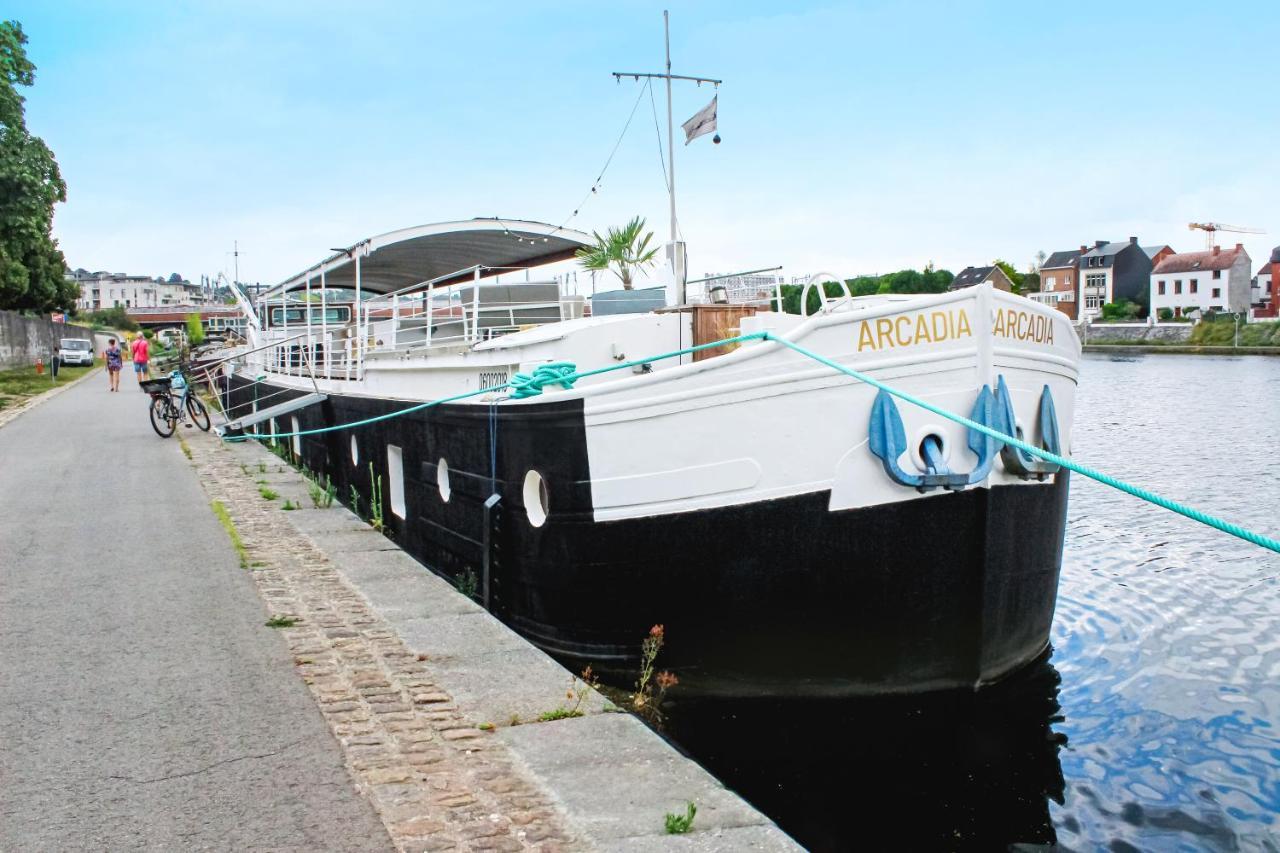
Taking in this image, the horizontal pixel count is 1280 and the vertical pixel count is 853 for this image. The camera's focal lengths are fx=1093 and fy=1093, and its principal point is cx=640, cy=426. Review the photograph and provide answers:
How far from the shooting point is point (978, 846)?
5.88 meters

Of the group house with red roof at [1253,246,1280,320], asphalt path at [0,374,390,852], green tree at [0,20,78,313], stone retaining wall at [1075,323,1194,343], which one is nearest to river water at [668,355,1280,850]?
asphalt path at [0,374,390,852]

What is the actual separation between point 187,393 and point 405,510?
35.4ft

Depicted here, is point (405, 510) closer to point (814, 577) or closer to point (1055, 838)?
point (814, 577)

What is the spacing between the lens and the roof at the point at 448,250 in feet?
39.1

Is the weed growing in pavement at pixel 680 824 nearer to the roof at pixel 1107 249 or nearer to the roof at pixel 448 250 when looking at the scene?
the roof at pixel 448 250

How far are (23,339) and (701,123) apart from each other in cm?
4843

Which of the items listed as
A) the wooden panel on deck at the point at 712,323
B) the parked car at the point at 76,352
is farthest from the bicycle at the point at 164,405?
the parked car at the point at 76,352

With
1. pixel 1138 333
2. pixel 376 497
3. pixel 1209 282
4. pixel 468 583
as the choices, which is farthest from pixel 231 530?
pixel 1209 282

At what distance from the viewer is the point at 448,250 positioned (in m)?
13.7

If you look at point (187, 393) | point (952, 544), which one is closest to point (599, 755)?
point (952, 544)

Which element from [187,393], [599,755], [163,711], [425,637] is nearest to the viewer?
[599,755]

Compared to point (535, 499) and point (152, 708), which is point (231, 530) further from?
point (152, 708)

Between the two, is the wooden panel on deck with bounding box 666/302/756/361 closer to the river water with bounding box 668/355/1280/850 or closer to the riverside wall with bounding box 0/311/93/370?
the river water with bounding box 668/355/1280/850

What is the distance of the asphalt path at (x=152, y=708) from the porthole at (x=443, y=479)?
5.64ft
